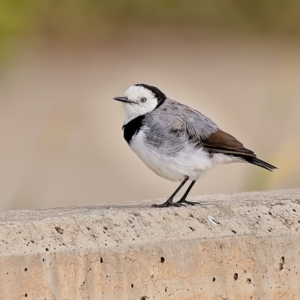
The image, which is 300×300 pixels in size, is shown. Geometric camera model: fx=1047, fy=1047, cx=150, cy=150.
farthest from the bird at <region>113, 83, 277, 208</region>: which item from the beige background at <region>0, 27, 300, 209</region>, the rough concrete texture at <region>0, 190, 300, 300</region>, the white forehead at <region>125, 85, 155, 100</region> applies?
the rough concrete texture at <region>0, 190, 300, 300</region>

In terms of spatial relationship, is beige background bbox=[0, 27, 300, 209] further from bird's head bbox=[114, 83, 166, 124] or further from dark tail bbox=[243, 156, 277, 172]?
bird's head bbox=[114, 83, 166, 124]

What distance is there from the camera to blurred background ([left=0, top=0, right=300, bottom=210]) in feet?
15.4

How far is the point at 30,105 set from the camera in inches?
503

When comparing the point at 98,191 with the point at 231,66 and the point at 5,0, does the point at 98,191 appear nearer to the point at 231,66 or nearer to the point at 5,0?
the point at 5,0

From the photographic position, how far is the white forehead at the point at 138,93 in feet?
17.0

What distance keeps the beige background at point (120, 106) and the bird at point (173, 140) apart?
0.21 metres

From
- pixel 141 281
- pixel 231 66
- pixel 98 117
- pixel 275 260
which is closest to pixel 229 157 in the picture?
pixel 275 260

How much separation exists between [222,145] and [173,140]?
26 cm

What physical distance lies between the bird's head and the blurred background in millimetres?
331

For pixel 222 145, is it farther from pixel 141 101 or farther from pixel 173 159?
pixel 141 101

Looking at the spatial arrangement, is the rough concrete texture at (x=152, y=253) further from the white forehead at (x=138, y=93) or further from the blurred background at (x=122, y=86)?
the white forehead at (x=138, y=93)

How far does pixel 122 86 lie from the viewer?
1297 centimetres

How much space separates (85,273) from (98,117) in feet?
25.7

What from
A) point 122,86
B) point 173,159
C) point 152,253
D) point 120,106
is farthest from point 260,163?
point 122,86
